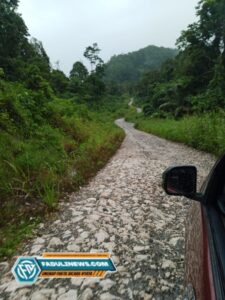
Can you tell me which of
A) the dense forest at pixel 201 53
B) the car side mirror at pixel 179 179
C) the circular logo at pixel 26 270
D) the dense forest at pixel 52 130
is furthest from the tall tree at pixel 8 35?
the car side mirror at pixel 179 179

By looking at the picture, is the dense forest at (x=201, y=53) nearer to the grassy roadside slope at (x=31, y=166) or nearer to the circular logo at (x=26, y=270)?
the grassy roadside slope at (x=31, y=166)

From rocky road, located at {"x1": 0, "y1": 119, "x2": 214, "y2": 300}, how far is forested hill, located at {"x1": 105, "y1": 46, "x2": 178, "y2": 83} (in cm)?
11294

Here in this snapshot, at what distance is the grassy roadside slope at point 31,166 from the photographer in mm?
3846

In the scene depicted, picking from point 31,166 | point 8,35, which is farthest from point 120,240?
point 8,35

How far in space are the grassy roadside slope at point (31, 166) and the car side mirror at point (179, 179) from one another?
7.72ft

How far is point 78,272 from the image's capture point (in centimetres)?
267

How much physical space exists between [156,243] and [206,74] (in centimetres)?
2615

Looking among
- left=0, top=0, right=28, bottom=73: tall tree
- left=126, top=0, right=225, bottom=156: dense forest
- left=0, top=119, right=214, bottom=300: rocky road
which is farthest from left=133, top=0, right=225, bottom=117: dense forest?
left=0, top=119, right=214, bottom=300: rocky road

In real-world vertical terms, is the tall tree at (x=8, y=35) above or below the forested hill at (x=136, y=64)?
below

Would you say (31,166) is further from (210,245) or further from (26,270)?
(210,245)

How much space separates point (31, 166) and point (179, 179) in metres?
4.03

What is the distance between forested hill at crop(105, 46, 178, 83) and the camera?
12144 centimetres

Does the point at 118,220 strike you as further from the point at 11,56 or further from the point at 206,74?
the point at 206,74

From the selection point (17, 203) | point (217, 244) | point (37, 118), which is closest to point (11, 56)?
point (37, 118)
